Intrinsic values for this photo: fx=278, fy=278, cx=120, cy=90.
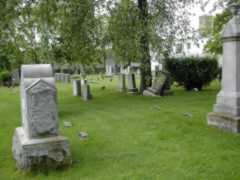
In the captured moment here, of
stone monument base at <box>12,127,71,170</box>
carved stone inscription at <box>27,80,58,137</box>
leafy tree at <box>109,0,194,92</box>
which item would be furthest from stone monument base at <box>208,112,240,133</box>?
leafy tree at <box>109,0,194,92</box>

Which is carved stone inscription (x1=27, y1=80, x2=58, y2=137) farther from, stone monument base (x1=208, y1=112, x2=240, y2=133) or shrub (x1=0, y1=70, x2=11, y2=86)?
shrub (x1=0, y1=70, x2=11, y2=86)

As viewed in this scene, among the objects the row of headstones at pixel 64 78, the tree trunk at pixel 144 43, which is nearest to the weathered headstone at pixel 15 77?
the row of headstones at pixel 64 78

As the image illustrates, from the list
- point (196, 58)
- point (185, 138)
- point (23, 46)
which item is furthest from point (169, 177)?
point (196, 58)

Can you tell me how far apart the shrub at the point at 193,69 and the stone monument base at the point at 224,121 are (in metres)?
7.48

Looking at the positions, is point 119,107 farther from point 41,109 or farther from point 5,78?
point 5,78

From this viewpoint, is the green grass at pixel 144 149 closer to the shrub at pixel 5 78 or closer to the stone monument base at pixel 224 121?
the stone monument base at pixel 224 121

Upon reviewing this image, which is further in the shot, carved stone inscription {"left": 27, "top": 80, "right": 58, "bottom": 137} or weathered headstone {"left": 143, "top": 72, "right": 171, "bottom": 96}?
weathered headstone {"left": 143, "top": 72, "right": 171, "bottom": 96}

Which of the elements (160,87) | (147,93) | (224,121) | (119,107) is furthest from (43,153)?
(147,93)

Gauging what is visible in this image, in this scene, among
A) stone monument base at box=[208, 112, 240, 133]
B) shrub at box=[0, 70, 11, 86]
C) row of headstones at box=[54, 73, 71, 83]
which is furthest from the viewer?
row of headstones at box=[54, 73, 71, 83]

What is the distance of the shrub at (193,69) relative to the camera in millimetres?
A: 13281

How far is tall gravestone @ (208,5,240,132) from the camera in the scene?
18.0ft

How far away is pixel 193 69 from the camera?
43.7 ft

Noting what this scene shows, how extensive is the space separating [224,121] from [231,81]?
0.83m

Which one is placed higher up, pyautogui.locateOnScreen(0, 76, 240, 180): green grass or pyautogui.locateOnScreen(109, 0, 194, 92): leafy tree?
pyautogui.locateOnScreen(109, 0, 194, 92): leafy tree
